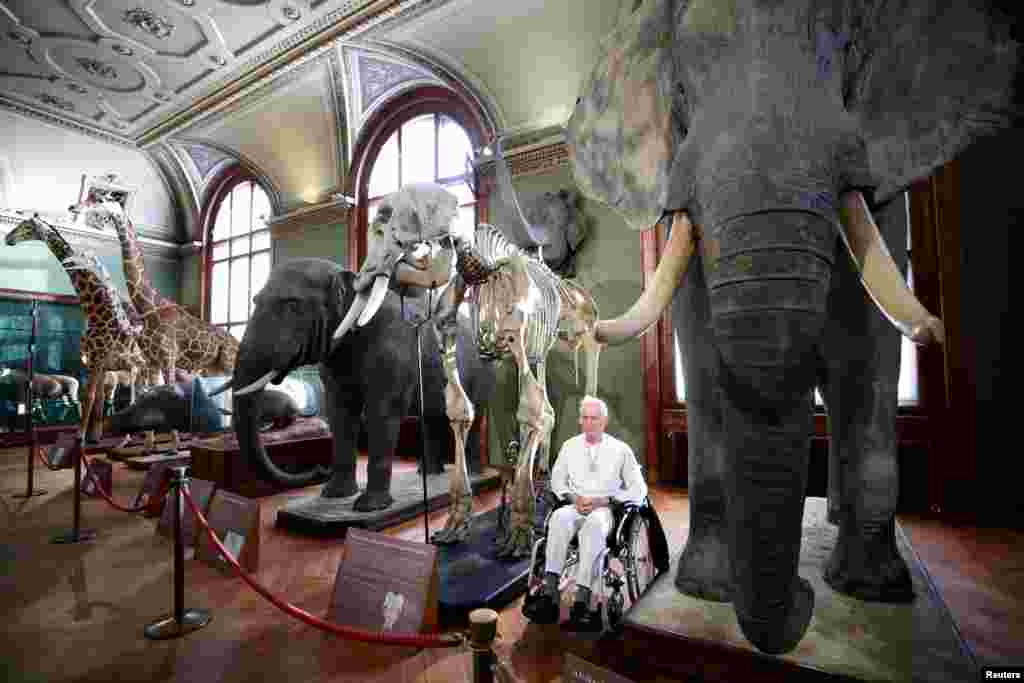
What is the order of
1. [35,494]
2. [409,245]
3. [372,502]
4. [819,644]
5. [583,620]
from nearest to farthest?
1. [819,644]
2. [583,620]
3. [409,245]
4. [372,502]
5. [35,494]

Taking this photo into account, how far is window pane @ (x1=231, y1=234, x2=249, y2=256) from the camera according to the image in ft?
34.2

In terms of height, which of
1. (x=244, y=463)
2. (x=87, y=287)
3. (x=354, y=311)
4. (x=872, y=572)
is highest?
(x=87, y=287)

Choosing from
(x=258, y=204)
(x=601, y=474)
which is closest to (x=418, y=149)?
(x=258, y=204)

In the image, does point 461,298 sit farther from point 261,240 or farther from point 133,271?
point 261,240

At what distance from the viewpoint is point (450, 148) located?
24.1 feet

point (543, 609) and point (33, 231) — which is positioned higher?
point (33, 231)

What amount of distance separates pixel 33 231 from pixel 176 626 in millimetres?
6887

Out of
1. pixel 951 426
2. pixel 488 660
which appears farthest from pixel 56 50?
pixel 951 426

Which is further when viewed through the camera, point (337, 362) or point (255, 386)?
point (337, 362)

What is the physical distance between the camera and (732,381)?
122cm

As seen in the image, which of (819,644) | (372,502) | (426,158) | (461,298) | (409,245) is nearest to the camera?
(819,644)

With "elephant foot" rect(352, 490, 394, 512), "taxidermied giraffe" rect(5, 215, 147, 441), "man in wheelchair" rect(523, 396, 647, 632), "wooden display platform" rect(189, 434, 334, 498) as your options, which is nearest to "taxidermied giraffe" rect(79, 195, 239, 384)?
"taxidermied giraffe" rect(5, 215, 147, 441)

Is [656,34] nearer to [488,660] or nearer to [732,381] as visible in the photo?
[732,381]

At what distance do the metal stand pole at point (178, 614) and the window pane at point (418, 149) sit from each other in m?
6.10
